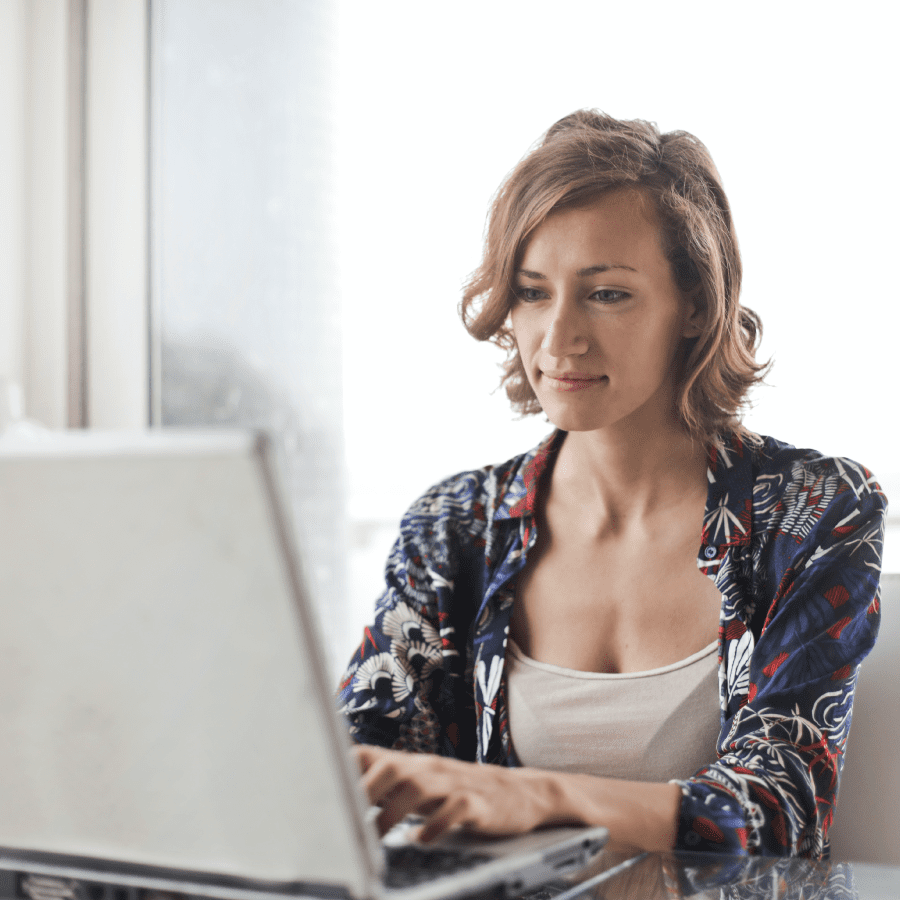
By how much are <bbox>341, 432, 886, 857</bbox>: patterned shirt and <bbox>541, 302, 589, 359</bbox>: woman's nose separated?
0.75 ft

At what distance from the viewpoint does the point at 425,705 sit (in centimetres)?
127

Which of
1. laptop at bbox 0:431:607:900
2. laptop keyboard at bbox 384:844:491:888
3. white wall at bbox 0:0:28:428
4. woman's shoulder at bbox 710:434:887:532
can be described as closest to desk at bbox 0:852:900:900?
laptop keyboard at bbox 384:844:491:888

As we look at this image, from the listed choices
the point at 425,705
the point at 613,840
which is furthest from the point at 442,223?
the point at 613,840

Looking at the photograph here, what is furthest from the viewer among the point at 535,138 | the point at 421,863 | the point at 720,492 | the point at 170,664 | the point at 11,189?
the point at 11,189

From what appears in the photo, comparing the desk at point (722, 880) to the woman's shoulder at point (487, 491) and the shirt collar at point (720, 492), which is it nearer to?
the shirt collar at point (720, 492)

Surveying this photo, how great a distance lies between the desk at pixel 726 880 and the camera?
0.73 m

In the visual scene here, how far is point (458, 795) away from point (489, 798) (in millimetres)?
22

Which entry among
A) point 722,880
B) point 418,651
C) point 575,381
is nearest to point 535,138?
point 575,381

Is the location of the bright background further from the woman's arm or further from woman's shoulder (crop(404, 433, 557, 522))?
the woman's arm

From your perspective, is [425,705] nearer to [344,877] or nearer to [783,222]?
[344,877]

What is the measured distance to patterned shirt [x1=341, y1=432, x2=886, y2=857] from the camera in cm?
96

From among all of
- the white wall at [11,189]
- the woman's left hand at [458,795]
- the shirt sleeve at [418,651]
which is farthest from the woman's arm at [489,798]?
the white wall at [11,189]

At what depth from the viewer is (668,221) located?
125cm

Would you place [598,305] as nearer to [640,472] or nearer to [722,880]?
[640,472]
